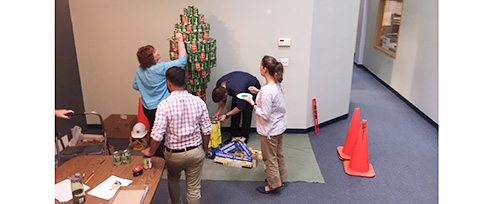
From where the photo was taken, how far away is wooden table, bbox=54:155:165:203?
87.0 inches

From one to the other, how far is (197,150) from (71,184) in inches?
33.6

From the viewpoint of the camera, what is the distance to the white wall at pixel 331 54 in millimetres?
4520

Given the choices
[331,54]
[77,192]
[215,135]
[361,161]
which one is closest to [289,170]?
[361,161]

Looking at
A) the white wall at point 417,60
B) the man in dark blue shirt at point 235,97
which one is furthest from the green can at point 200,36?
the white wall at point 417,60

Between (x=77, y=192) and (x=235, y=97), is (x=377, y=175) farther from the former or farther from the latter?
(x=77, y=192)

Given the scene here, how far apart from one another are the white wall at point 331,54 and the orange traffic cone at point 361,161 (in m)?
1.17

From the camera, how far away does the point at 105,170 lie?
2.38 meters

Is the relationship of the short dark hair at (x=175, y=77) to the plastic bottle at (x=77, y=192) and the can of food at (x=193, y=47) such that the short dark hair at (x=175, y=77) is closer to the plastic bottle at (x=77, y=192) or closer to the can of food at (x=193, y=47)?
the plastic bottle at (x=77, y=192)

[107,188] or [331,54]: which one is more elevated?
[331,54]

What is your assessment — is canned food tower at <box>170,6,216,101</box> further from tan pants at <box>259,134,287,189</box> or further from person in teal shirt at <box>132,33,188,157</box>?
tan pants at <box>259,134,287,189</box>

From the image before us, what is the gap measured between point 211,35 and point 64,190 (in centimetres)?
280

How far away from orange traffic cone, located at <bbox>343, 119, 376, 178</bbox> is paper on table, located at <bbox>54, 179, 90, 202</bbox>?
2707mm
